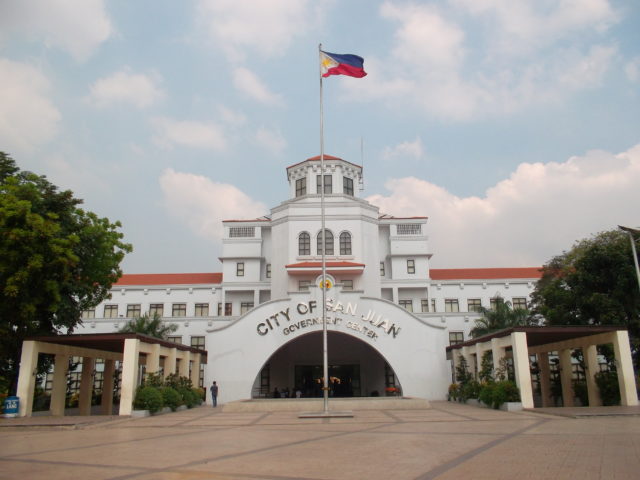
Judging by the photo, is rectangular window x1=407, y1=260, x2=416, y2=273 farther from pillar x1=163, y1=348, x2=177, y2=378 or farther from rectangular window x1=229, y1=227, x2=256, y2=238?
pillar x1=163, y1=348, x2=177, y2=378

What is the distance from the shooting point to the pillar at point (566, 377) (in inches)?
1083

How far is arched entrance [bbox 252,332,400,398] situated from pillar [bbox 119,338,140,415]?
17.1 metres

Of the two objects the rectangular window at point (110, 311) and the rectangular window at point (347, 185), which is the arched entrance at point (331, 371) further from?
the rectangular window at point (110, 311)

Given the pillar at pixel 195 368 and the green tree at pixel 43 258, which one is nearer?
the green tree at pixel 43 258

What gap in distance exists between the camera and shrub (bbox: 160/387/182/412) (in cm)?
2511

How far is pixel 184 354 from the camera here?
104 feet

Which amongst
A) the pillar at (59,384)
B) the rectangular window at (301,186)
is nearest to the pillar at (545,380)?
the rectangular window at (301,186)

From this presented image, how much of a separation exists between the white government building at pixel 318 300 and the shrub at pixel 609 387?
984 cm

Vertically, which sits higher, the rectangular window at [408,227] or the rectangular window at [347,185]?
the rectangular window at [347,185]

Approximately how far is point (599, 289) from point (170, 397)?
24.2 m

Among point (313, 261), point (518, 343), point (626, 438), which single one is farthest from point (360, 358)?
point (626, 438)

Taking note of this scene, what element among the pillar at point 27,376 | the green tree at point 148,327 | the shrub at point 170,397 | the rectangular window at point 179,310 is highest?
the rectangular window at point 179,310

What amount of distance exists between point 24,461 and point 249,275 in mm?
34828

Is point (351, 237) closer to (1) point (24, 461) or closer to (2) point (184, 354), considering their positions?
(2) point (184, 354)
